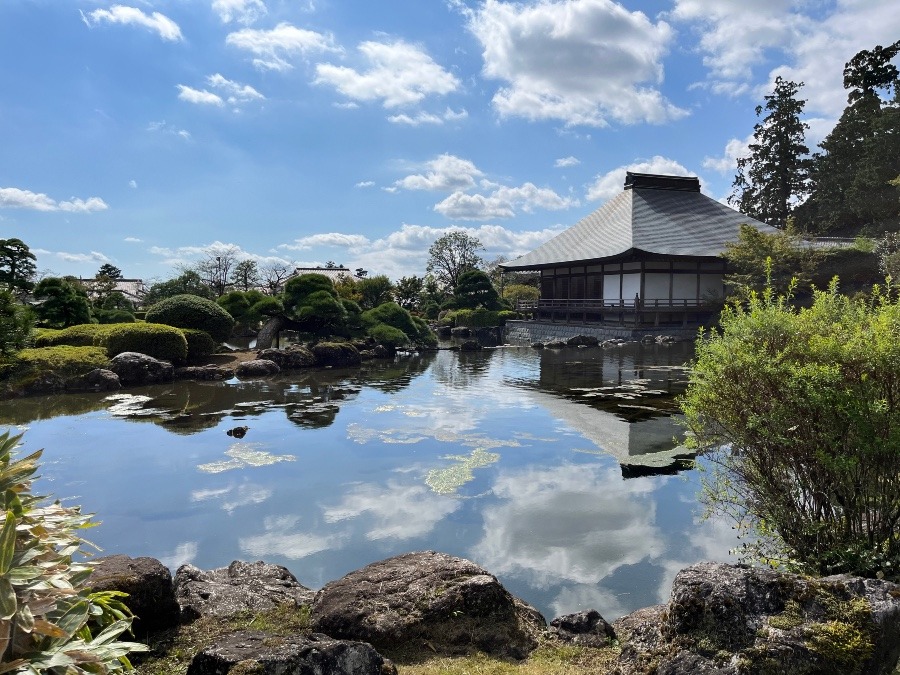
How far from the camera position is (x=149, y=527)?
5.96 meters

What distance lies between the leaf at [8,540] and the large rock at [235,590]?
2.65 meters

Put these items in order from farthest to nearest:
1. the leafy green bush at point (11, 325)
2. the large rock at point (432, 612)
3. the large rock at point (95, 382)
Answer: the large rock at point (95, 382), the leafy green bush at point (11, 325), the large rock at point (432, 612)

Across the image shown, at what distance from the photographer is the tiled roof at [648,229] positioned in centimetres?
2862

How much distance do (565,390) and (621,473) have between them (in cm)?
680

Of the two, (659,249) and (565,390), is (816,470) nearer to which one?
(565,390)

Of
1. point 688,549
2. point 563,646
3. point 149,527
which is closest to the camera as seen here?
point 563,646

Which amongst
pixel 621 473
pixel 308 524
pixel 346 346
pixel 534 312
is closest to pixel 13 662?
pixel 308 524

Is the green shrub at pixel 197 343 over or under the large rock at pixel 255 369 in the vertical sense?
over

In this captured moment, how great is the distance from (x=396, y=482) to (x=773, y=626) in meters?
5.42

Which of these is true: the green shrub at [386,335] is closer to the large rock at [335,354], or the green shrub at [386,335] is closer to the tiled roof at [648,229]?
the large rock at [335,354]

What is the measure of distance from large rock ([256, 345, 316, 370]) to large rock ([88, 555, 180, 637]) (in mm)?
15702

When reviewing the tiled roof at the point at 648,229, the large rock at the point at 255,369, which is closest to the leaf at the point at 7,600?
the large rock at the point at 255,369

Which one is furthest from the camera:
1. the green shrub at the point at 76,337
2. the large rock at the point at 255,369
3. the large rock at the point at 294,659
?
the large rock at the point at 255,369

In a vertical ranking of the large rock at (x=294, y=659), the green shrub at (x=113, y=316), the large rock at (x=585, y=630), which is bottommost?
the large rock at (x=585, y=630)
